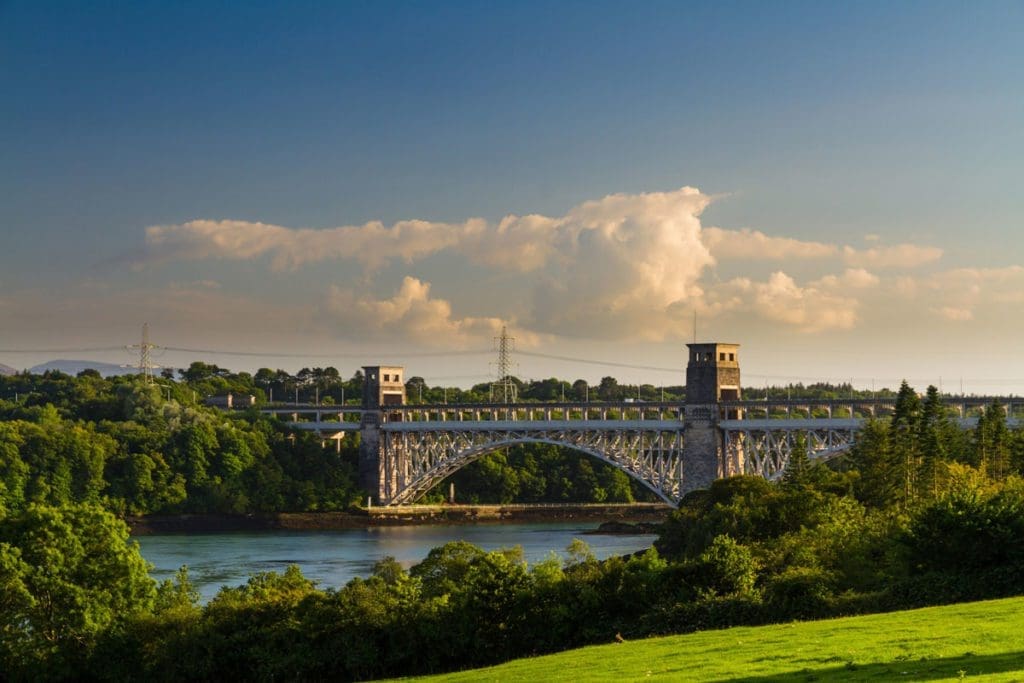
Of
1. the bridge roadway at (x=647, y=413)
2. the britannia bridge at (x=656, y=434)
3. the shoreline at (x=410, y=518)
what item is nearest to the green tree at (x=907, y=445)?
the britannia bridge at (x=656, y=434)

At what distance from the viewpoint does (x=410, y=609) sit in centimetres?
3136

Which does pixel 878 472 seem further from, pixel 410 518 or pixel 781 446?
pixel 410 518

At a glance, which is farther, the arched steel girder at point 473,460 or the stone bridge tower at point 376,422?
the stone bridge tower at point 376,422

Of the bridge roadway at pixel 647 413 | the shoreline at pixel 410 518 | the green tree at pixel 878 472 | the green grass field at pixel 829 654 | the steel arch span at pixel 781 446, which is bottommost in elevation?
the green grass field at pixel 829 654

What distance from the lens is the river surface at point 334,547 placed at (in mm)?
60812

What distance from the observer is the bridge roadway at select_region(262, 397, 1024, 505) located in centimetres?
7419

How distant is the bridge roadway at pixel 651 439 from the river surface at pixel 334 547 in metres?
4.54

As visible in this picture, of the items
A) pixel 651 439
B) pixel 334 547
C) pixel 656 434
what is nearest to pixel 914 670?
pixel 334 547

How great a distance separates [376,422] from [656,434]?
2127 cm

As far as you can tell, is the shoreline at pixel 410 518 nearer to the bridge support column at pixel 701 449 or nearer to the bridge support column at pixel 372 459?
the bridge support column at pixel 372 459

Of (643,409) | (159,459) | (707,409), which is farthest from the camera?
(159,459)

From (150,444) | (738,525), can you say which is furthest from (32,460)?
(738,525)

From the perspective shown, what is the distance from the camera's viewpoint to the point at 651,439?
8812 cm

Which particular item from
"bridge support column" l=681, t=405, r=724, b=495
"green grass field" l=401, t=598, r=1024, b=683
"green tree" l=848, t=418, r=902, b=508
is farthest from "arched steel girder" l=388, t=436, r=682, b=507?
"green grass field" l=401, t=598, r=1024, b=683
